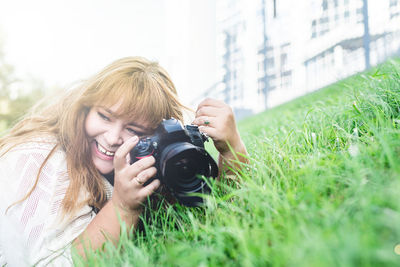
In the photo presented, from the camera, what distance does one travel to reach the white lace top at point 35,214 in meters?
1.21

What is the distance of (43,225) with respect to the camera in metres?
1.27

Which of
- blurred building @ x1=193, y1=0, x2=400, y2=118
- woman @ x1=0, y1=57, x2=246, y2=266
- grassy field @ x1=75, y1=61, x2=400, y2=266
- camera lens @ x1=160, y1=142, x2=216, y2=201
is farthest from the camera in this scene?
blurred building @ x1=193, y1=0, x2=400, y2=118

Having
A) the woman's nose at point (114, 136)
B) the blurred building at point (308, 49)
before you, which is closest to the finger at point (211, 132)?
the woman's nose at point (114, 136)

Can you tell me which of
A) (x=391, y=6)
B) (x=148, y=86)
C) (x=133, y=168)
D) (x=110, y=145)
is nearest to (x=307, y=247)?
(x=133, y=168)

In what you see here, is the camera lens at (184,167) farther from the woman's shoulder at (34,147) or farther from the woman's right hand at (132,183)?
the woman's shoulder at (34,147)

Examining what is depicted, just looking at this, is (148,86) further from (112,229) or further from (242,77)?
(242,77)

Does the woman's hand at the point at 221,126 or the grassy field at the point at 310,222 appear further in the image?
the woman's hand at the point at 221,126

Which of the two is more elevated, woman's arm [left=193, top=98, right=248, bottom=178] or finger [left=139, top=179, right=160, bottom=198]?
woman's arm [left=193, top=98, right=248, bottom=178]

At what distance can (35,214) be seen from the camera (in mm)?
1292

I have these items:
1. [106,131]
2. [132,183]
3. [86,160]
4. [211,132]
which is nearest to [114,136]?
[106,131]

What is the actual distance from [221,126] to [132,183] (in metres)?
0.51

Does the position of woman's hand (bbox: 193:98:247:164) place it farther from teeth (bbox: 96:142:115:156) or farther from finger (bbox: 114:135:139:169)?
teeth (bbox: 96:142:115:156)

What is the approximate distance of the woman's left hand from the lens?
1.50 metres

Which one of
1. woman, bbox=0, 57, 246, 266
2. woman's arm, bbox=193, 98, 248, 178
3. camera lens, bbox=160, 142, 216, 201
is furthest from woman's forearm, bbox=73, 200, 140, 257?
woman's arm, bbox=193, 98, 248, 178
